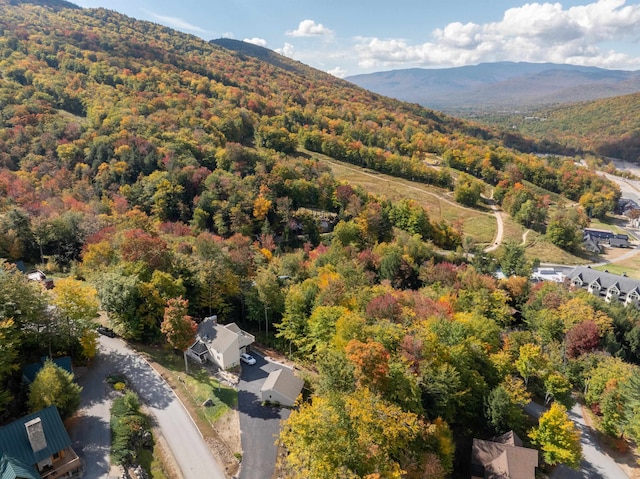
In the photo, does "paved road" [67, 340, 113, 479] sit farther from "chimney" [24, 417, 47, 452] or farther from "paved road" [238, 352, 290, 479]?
"paved road" [238, 352, 290, 479]

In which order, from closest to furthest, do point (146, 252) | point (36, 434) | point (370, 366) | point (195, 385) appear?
point (36, 434), point (370, 366), point (195, 385), point (146, 252)

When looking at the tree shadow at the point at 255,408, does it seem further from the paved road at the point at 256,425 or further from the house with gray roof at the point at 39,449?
the house with gray roof at the point at 39,449

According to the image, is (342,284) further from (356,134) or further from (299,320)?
(356,134)

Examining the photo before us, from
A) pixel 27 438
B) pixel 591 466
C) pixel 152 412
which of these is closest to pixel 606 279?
pixel 591 466

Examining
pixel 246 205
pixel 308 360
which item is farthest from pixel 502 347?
pixel 246 205

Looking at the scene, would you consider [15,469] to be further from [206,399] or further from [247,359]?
[247,359]

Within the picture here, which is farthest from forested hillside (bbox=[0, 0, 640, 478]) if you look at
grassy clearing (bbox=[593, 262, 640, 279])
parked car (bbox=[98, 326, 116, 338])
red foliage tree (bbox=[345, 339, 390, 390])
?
grassy clearing (bbox=[593, 262, 640, 279])

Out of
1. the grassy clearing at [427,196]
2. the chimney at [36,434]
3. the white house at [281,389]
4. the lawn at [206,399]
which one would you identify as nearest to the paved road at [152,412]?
the lawn at [206,399]
